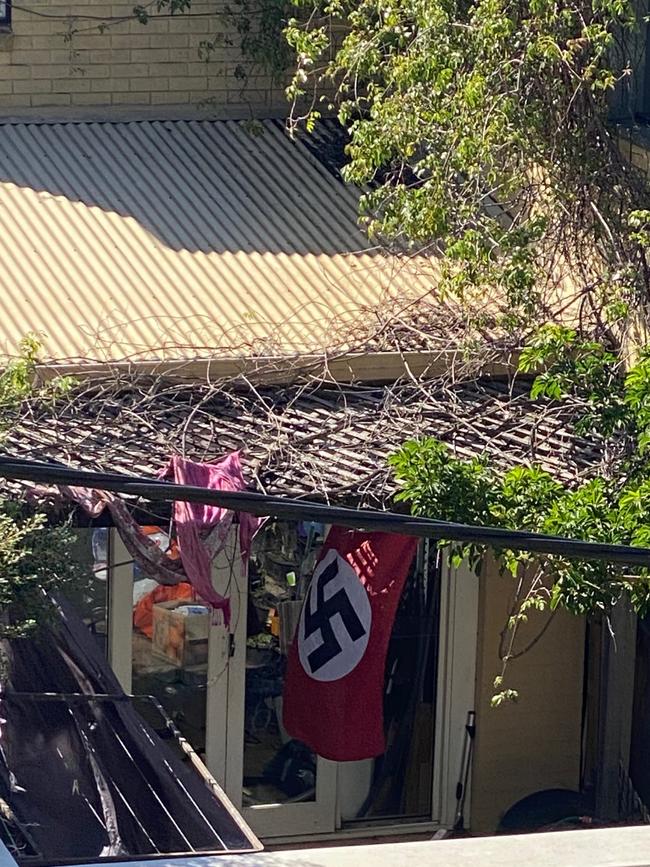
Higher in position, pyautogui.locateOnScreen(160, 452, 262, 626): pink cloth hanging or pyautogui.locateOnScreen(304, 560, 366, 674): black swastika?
pyautogui.locateOnScreen(160, 452, 262, 626): pink cloth hanging

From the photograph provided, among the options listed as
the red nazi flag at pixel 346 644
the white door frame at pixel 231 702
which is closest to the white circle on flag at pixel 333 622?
the red nazi flag at pixel 346 644

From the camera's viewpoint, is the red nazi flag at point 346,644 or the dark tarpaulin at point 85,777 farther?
the red nazi flag at point 346,644

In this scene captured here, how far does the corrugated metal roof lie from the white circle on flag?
137cm

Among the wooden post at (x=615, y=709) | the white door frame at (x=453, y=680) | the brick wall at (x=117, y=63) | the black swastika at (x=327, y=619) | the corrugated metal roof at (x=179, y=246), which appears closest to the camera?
the black swastika at (x=327, y=619)

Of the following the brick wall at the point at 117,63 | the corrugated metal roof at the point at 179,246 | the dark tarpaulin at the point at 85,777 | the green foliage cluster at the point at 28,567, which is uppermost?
the brick wall at the point at 117,63

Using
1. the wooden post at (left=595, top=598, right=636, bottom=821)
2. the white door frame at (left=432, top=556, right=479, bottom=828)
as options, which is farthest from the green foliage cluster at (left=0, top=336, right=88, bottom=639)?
the wooden post at (left=595, top=598, right=636, bottom=821)

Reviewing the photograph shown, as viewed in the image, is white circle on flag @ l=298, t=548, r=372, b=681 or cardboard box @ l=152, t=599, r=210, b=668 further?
cardboard box @ l=152, t=599, r=210, b=668

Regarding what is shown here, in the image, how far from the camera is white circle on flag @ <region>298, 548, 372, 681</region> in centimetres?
890

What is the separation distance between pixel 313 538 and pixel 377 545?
842 millimetres

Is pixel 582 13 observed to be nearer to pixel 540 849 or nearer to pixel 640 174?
pixel 640 174

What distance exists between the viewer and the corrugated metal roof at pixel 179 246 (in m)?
9.31

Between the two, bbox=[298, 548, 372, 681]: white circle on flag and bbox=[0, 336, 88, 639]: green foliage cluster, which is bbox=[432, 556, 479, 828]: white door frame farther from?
bbox=[0, 336, 88, 639]: green foliage cluster

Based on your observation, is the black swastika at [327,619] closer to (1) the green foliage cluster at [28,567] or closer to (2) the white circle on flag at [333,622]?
Answer: (2) the white circle on flag at [333,622]

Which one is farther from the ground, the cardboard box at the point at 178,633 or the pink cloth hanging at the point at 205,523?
the pink cloth hanging at the point at 205,523
